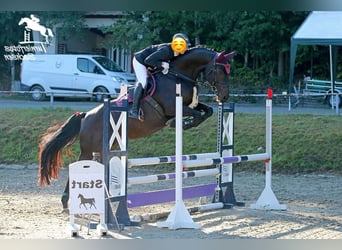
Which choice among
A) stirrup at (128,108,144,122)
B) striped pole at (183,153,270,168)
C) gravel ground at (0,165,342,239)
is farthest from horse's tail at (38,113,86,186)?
striped pole at (183,153,270,168)

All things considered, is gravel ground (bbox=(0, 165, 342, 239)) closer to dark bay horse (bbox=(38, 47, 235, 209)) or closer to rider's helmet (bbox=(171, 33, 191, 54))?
dark bay horse (bbox=(38, 47, 235, 209))

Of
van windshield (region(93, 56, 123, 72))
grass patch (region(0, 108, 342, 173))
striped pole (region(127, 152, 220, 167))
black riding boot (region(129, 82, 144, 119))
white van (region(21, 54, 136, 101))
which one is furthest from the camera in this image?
van windshield (region(93, 56, 123, 72))

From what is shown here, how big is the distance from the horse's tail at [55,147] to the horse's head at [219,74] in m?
1.20

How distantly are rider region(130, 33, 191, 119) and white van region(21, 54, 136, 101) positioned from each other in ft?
30.0

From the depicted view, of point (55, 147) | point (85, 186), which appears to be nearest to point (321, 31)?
point (55, 147)

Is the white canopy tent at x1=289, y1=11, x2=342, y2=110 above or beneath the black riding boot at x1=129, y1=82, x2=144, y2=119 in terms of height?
above

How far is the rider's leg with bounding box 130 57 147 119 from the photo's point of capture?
6859 mm

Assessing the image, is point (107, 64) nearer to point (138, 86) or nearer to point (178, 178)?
point (138, 86)

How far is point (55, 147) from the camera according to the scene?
280 inches

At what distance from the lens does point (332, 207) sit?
7.58m

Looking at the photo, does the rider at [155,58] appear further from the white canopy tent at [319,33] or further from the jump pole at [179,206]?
the white canopy tent at [319,33]

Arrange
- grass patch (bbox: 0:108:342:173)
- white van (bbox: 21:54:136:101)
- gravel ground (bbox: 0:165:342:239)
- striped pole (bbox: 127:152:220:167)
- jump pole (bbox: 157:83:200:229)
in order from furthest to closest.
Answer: white van (bbox: 21:54:136:101) < grass patch (bbox: 0:108:342:173) < striped pole (bbox: 127:152:220:167) < jump pole (bbox: 157:83:200:229) < gravel ground (bbox: 0:165:342:239)

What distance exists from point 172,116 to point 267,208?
4.03ft
